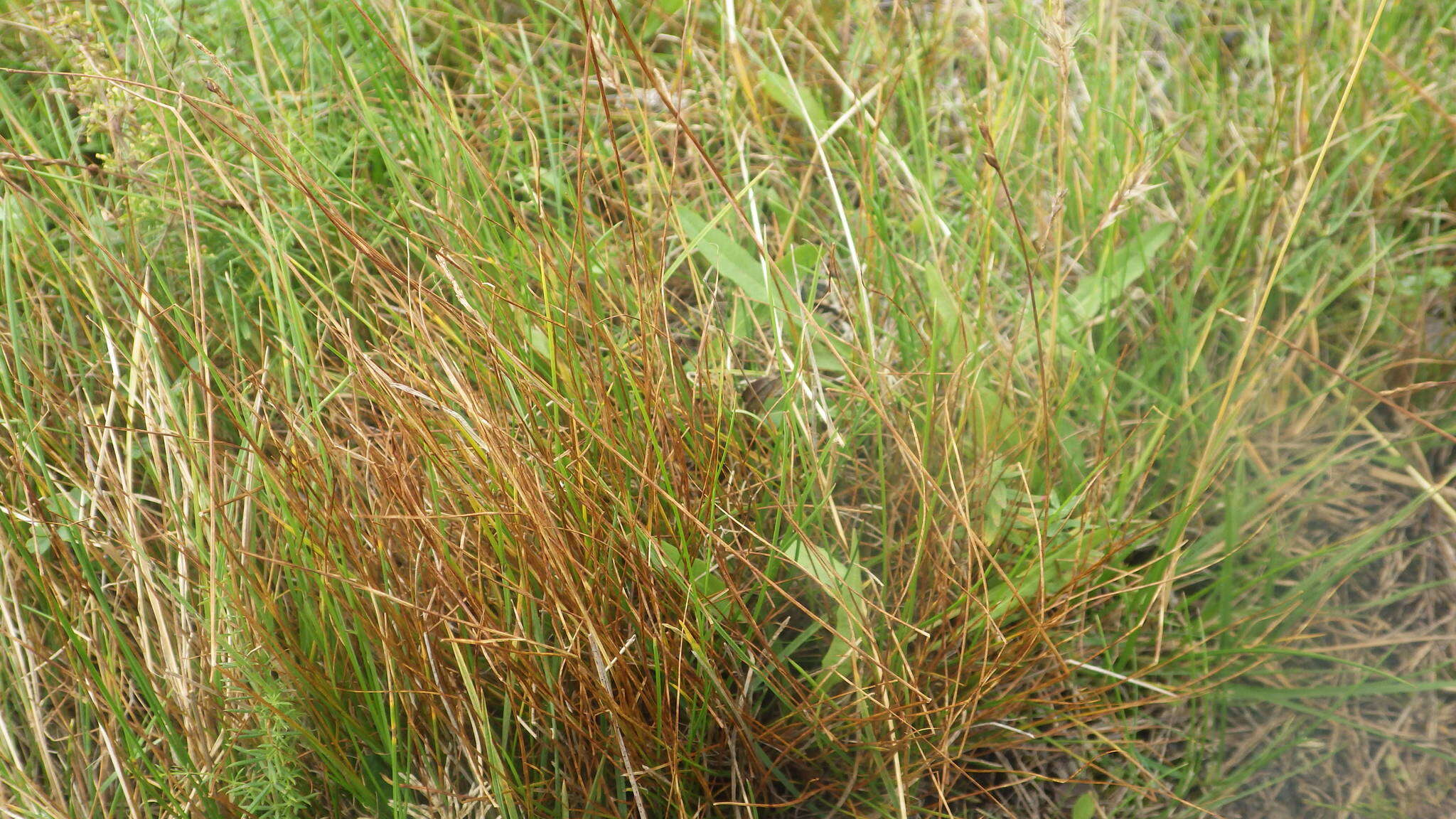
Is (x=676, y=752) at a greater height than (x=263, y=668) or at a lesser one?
lesser

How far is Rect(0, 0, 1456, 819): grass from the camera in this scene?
1117 millimetres

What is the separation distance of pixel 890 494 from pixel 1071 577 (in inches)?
9.7

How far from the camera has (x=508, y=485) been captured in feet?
3.54

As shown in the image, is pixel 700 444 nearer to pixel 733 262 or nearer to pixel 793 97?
pixel 733 262

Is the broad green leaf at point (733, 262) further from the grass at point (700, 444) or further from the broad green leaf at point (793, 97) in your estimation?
the broad green leaf at point (793, 97)

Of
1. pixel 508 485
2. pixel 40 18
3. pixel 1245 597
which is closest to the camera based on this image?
pixel 508 485

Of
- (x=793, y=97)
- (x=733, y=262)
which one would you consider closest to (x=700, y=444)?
(x=733, y=262)

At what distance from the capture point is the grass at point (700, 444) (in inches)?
44.0

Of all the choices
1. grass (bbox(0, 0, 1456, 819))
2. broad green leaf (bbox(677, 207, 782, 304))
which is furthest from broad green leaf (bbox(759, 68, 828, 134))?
broad green leaf (bbox(677, 207, 782, 304))

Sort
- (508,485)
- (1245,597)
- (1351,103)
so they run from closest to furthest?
1. (508,485)
2. (1245,597)
3. (1351,103)

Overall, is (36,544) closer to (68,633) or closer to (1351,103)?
(68,633)

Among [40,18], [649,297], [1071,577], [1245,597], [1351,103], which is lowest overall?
[1245,597]

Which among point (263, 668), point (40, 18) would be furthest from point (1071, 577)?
point (40, 18)

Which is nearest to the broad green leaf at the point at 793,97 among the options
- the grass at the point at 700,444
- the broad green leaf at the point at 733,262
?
the grass at the point at 700,444
